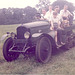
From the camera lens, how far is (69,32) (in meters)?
8.77

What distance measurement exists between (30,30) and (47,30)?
1180mm

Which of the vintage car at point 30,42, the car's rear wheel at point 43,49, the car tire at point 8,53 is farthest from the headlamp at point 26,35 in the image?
the car tire at point 8,53

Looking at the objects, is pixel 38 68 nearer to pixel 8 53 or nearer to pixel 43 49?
pixel 43 49

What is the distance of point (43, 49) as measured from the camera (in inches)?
240

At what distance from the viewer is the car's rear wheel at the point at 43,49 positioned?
577 cm

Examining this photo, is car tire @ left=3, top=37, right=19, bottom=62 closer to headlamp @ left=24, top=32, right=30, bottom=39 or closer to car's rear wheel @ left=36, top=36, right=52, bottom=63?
headlamp @ left=24, top=32, right=30, bottom=39

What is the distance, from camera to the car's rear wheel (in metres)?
5.77

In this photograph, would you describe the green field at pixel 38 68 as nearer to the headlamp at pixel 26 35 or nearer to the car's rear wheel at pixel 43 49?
the car's rear wheel at pixel 43 49

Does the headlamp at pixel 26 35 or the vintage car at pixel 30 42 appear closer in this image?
the vintage car at pixel 30 42

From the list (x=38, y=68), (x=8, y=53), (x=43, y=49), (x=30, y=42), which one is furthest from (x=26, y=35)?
(x=38, y=68)

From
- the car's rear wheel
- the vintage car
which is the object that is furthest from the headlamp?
the car's rear wheel

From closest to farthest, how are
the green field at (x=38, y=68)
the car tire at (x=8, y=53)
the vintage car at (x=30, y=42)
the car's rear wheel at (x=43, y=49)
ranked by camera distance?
1. the green field at (x=38, y=68)
2. the car's rear wheel at (x=43, y=49)
3. the vintage car at (x=30, y=42)
4. the car tire at (x=8, y=53)

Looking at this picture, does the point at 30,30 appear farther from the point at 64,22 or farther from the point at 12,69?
the point at 64,22

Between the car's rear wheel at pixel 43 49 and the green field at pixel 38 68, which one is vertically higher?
the car's rear wheel at pixel 43 49
